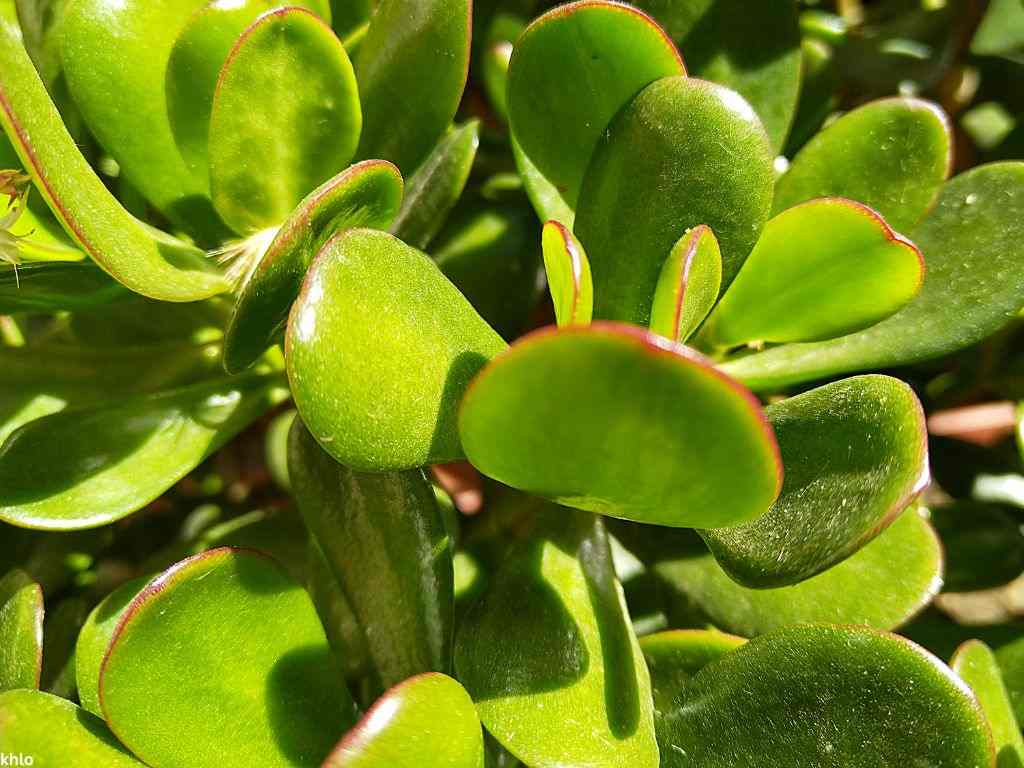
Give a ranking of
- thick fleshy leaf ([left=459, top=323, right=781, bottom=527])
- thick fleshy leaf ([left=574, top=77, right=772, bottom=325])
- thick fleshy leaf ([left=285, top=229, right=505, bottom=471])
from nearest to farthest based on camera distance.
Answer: thick fleshy leaf ([left=459, top=323, right=781, bottom=527])
thick fleshy leaf ([left=285, top=229, right=505, bottom=471])
thick fleshy leaf ([left=574, top=77, right=772, bottom=325])

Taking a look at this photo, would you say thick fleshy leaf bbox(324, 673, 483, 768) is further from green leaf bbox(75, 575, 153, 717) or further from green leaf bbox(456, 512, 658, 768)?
green leaf bbox(75, 575, 153, 717)

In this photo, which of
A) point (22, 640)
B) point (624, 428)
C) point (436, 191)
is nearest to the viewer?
point (624, 428)

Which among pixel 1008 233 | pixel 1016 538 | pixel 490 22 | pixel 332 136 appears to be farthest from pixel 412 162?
pixel 1016 538

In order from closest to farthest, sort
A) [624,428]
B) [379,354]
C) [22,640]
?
1. [624,428]
2. [379,354]
3. [22,640]

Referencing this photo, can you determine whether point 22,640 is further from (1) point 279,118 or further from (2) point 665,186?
(2) point 665,186

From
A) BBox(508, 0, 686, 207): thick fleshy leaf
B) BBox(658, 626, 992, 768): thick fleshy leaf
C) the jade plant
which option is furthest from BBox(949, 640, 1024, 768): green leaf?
BBox(508, 0, 686, 207): thick fleshy leaf

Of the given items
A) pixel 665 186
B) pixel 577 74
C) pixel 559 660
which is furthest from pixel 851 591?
pixel 577 74

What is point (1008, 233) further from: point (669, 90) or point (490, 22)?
point (490, 22)

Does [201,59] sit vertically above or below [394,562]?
above
